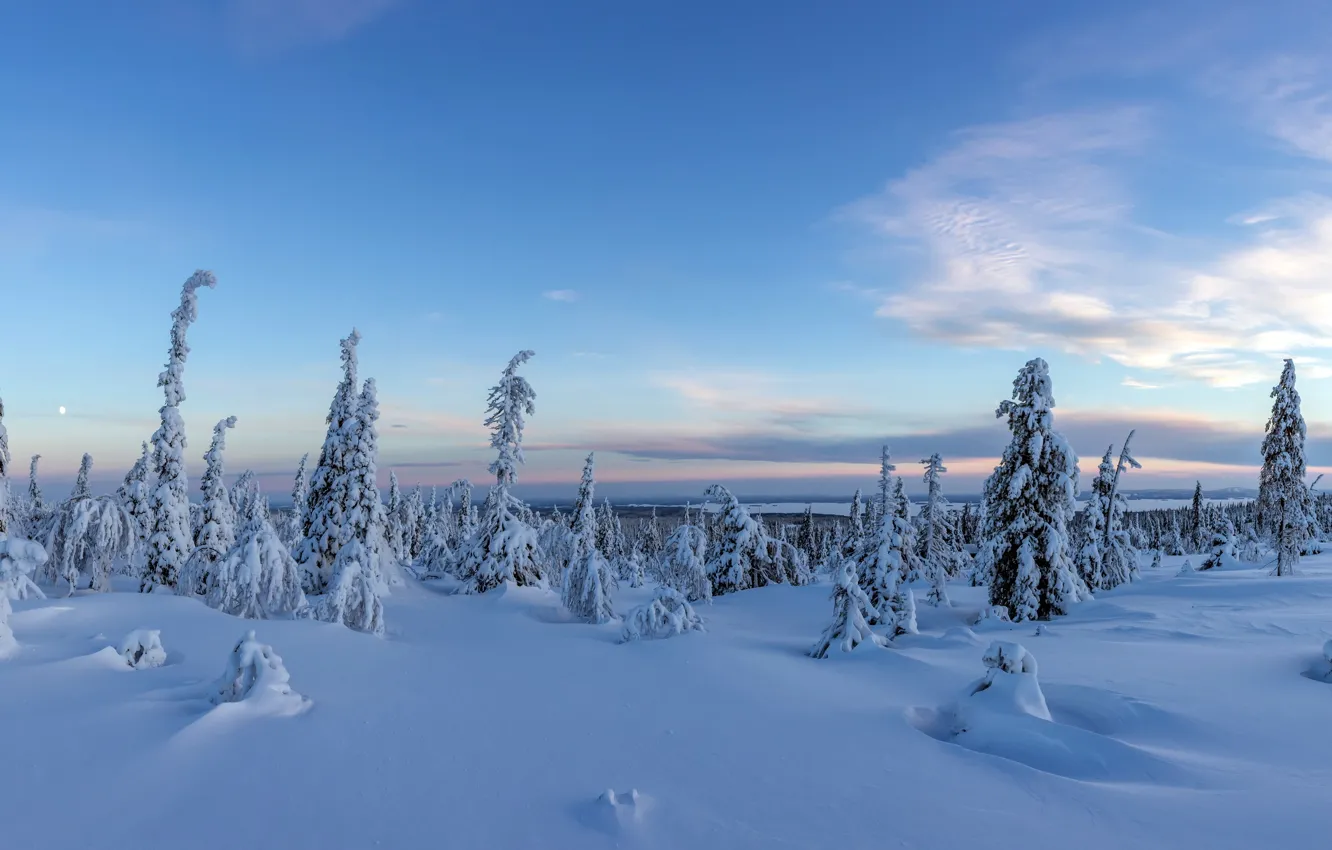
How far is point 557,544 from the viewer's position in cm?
3384

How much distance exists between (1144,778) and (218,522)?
33536 millimetres

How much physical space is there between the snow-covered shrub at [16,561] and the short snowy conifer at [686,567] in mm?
23034

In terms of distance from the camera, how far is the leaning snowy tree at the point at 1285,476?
1248 inches

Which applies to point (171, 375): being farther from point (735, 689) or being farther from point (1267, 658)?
point (1267, 658)

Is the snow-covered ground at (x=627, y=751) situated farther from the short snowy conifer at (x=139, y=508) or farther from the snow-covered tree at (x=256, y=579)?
the short snowy conifer at (x=139, y=508)

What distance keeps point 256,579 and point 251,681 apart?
9.57 m

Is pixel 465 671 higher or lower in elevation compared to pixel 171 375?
lower

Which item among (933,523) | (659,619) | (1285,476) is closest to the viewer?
(659,619)

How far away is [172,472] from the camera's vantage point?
23328 millimetres

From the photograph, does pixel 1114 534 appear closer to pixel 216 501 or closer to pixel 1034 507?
pixel 1034 507

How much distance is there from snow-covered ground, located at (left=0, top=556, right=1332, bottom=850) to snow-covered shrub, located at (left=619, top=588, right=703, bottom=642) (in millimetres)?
4324

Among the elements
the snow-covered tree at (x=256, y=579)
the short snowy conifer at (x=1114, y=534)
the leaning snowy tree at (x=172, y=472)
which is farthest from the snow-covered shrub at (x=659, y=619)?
the short snowy conifer at (x=1114, y=534)

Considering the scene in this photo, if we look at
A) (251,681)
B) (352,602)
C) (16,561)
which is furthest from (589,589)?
(251,681)

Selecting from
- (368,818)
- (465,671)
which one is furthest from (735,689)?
(368,818)
